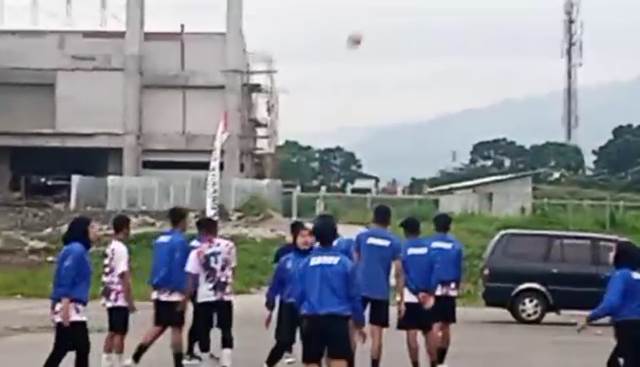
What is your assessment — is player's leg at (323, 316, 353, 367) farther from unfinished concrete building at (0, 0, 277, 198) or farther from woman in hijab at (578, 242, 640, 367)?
unfinished concrete building at (0, 0, 277, 198)

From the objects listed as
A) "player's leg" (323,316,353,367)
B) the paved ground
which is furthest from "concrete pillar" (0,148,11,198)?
"player's leg" (323,316,353,367)

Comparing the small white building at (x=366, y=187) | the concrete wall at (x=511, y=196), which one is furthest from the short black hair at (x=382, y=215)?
the small white building at (x=366, y=187)

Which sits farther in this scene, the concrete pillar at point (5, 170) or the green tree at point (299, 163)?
the green tree at point (299, 163)

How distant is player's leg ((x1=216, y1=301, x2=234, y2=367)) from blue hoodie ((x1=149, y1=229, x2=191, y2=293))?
0.54m

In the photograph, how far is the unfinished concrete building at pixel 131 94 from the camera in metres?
75.8

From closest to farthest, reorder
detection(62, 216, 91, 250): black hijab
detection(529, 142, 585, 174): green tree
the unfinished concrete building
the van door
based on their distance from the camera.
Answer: detection(62, 216, 91, 250): black hijab, the van door, the unfinished concrete building, detection(529, 142, 585, 174): green tree

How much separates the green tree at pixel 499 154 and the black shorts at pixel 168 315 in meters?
97.6

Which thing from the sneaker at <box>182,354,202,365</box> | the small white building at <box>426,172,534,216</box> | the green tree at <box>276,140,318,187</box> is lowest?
the sneaker at <box>182,354,202,365</box>

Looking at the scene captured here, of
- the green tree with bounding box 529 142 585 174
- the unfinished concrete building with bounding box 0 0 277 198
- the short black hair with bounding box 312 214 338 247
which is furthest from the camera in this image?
the green tree with bounding box 529 142 585 174

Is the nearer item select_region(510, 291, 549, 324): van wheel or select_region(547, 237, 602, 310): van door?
select_region(547, 237, 602, 310): van door

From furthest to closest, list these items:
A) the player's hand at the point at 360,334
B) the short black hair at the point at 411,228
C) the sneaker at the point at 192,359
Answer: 1. the sneaker at the point at 192,359
2. the short black hair at the point at 411,228
3. the player's hand at the point at 360,334

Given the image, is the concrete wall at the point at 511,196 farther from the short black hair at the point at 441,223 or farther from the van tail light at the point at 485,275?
the short black hair at the point at 441,223

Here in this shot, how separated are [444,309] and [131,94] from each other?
59380mm

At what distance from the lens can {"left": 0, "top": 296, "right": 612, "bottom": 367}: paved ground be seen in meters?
19.9
